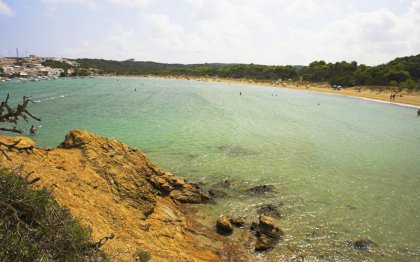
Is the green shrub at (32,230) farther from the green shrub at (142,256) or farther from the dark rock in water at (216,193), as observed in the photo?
the dark rock in water at (216,193)

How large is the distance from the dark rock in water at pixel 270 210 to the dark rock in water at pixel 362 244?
144 inches

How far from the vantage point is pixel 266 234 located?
44.7 feet

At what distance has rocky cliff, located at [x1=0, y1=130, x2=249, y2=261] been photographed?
987 cm

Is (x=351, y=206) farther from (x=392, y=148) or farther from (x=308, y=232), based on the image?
(x=392, y=148)

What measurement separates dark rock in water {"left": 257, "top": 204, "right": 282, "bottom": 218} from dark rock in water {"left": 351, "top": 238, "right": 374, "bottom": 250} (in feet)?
12.0

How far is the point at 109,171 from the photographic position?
1366cm

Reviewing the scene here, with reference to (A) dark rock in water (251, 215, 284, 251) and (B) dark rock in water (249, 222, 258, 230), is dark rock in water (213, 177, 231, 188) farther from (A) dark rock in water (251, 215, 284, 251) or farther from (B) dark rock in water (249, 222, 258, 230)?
(A) dark rock in water (251, 215, 284, 251)

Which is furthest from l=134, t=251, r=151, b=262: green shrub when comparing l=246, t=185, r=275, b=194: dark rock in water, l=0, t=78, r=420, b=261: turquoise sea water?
l=246, t=185, r=275, b=194: dark rock in water

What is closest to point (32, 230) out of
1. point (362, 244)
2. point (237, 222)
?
point (237, 222)

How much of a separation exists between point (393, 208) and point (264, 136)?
18.3 m

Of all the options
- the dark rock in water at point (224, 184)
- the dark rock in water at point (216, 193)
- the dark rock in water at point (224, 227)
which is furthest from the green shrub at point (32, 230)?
the dark rock in water at point (224, 184)

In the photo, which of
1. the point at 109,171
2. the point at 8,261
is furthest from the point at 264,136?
the point at 8,261

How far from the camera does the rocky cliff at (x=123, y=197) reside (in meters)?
9.87

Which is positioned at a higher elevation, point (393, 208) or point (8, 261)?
point (8, 261)
